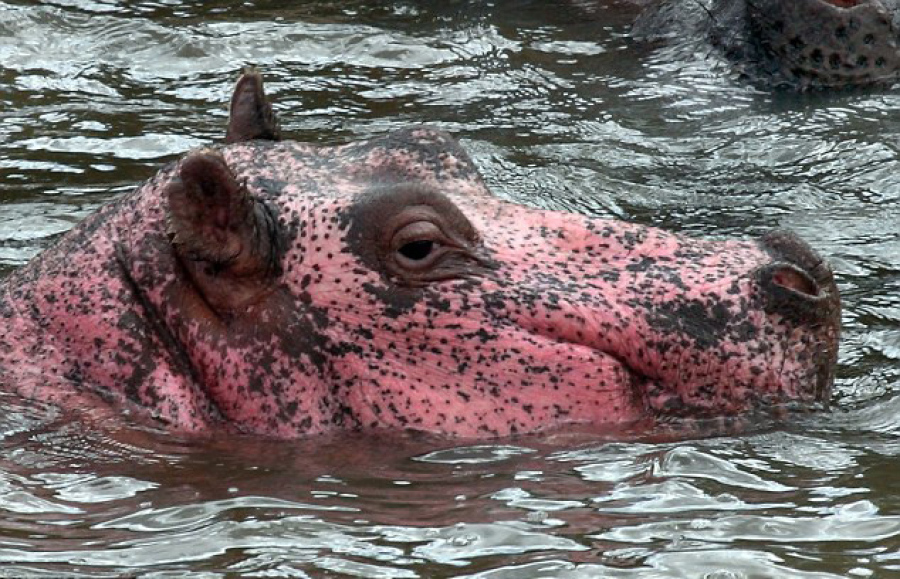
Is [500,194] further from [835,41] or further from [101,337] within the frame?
[101,337]

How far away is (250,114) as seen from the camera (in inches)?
338

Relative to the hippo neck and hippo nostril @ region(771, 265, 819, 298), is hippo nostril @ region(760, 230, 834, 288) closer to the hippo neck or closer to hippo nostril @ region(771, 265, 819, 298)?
hippo nostril @ region(771, 265, 819, 298)

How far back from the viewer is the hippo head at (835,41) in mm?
13797

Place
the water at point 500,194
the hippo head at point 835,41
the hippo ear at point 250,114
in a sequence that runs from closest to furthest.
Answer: the water at point 500,194 < the hippo ear at point 250,114 < the hippo head at point 835,41

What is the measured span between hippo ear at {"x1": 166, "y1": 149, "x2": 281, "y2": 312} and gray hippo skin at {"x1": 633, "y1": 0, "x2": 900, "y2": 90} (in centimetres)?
707

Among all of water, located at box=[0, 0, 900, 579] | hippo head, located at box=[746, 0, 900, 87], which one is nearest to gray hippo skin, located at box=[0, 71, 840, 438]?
water, located at box=[0, 0, 900, 579]

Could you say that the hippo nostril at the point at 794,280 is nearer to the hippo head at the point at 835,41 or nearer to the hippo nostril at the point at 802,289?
the hippo nostril at the point at 802,289

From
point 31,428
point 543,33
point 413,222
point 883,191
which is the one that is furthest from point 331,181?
point 543,33

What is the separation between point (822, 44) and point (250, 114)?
6.51 metres

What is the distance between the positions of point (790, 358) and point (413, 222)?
1600mm

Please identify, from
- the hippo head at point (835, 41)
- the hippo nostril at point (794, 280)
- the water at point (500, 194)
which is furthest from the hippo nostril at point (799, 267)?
the hippo head at point (835, 41)

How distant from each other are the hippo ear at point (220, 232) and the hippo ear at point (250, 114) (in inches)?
33.2

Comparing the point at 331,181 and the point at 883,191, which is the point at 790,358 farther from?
the point at 883,191

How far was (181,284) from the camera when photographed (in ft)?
25.5
